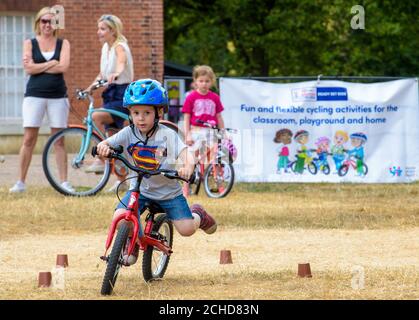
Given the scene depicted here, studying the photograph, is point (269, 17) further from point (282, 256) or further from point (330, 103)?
point (282, 256)

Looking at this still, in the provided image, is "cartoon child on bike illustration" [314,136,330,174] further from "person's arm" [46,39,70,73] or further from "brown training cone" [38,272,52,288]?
"brown training cone" [38,272,52,288]

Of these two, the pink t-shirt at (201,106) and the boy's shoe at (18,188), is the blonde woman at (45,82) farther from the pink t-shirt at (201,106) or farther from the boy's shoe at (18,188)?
the pink t-shirt at (201,106)

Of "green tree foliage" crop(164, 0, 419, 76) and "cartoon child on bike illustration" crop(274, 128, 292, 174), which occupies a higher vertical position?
"green tree foliage" crop(164, 0, 419, 76)

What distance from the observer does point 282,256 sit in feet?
33.6

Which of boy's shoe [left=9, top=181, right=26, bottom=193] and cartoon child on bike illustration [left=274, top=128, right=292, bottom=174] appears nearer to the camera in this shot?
boy's shoe [left=9, top=181, right=26, bottom=193]

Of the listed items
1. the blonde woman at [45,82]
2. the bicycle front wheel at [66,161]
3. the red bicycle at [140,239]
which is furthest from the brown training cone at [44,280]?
the blonde woman at [45,82]

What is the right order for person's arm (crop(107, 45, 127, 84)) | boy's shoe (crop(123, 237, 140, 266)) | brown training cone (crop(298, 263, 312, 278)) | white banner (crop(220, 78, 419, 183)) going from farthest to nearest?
1. white banner (crop(220, 78, 419, 183))
2. person's arm (crop(107, 45, 127, 84))
3. brown training cone (crop(298, 263, 312, 278))
4. boy's shoe (crop(123, 237, 140, 266))

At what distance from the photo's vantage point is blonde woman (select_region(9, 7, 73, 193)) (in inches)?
580

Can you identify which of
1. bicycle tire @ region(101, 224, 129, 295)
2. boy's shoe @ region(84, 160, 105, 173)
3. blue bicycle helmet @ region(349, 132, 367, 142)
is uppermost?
blue bicycle helmet @ region(349, 132, 367, 142)

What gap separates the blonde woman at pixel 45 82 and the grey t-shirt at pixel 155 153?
20.3ft

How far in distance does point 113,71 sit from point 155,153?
20.7 ft

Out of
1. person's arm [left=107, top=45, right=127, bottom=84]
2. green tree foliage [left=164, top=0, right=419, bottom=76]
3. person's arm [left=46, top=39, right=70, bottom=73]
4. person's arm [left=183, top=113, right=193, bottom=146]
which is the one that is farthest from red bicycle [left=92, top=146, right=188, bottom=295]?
green tree foliage [left=164, top=0, right=419, bottom=76]

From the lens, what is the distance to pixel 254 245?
11.0m

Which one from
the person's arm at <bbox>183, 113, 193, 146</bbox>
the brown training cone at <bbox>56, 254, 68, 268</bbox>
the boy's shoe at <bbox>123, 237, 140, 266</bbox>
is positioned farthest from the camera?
the person's arm at <bbox>183, 113, 193, 146</bbox>
